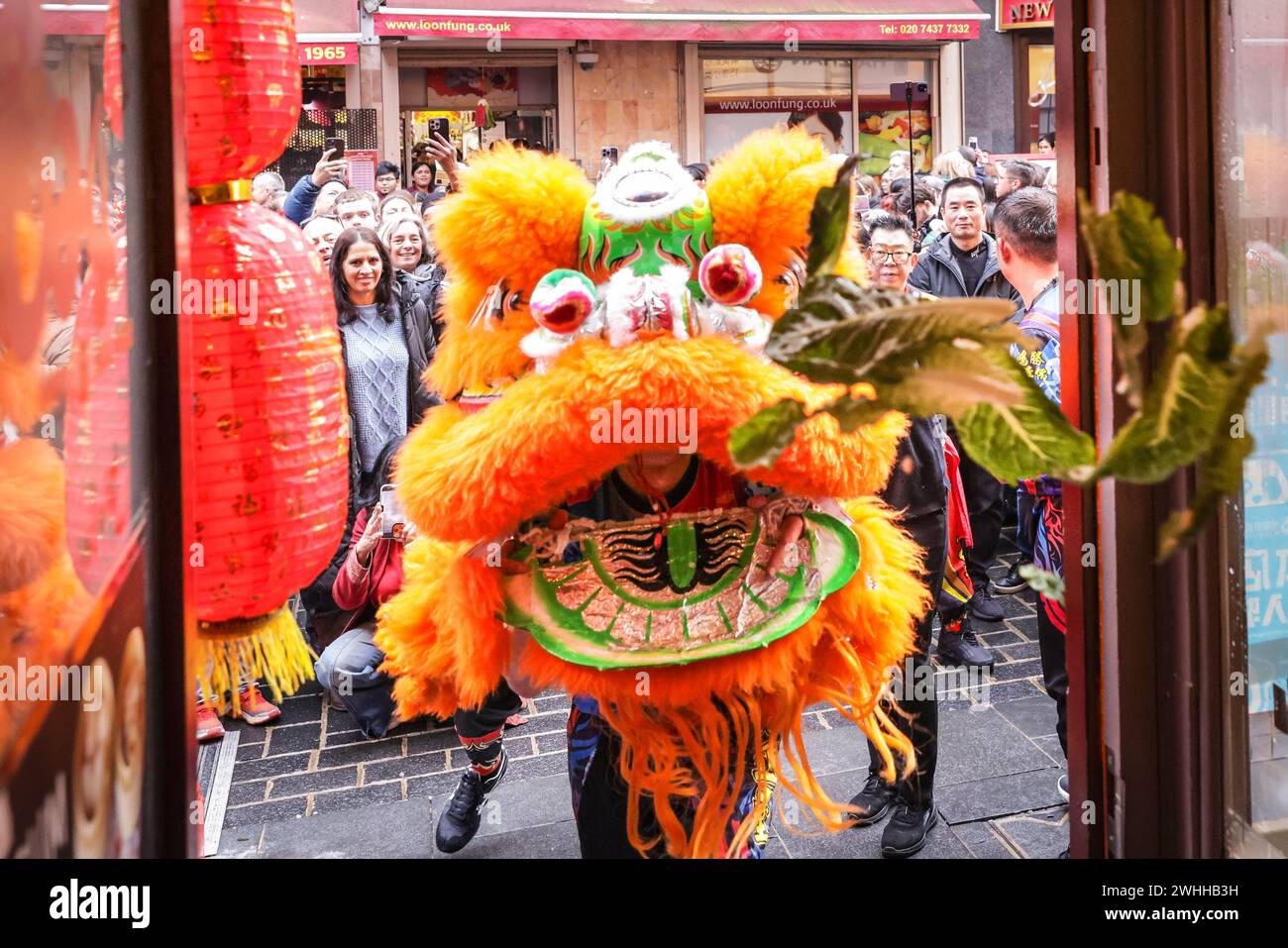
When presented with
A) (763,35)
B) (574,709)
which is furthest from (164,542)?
(763,35)

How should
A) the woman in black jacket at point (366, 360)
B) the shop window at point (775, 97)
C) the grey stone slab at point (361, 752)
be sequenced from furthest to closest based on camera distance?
the shop window at point (775, 97)
the woman in black jacket at point (366, 360)
the grey stone slab at point (361, 752)

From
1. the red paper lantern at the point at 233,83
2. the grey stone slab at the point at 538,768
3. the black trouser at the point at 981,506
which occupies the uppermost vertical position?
the red paper lantern at the point at 233,83

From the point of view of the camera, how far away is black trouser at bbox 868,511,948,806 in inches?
139

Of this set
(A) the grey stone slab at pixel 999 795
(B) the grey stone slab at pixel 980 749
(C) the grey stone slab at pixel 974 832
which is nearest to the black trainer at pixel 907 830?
(C) the grey stone slab at pixel 974 832

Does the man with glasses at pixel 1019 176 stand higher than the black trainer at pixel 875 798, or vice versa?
the man with glasses at pixel 1019 176

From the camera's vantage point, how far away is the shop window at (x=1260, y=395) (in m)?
1.61

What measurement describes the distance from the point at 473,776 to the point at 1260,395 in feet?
8.90

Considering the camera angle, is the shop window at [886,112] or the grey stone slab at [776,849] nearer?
the grey stone slab at [776,849]

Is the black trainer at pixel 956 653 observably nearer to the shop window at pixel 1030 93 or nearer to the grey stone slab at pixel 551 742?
the grey stone slab at pixel 551 742

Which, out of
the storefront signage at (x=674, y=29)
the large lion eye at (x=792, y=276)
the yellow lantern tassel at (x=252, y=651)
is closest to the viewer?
the yellow lantern tassel at (x=252, y=651)

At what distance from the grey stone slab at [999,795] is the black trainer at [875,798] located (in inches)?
9.0

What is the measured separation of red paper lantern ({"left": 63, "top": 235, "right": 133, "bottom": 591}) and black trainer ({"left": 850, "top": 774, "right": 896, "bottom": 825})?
116 inches

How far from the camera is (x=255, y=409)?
1945mm

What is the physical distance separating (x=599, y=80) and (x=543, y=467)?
12.6m
